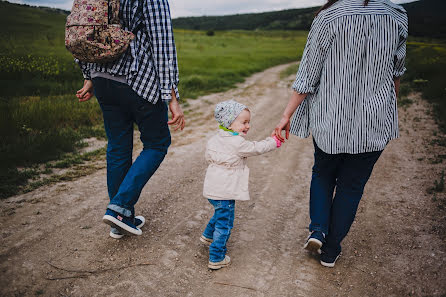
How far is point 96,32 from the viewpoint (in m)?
2.23

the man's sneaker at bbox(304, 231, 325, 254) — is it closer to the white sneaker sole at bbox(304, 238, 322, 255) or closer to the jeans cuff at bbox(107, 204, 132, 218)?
the white sneaker sole at bbox(304, 238, 322, 255)

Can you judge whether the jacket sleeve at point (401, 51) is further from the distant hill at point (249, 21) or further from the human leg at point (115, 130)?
the distant hill at point (249, 21)

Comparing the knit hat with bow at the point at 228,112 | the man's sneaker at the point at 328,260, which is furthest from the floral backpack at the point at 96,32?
the man's sneaker at the point at 328,260

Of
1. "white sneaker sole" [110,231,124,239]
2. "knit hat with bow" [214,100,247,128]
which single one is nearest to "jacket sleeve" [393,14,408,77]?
"knit hat with bow" [214,100,247,128]

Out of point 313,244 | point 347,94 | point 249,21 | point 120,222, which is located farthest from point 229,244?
point 249,21

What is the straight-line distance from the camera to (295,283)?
7.96 feet

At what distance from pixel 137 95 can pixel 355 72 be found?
1.62 metres

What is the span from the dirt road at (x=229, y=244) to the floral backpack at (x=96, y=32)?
164cm

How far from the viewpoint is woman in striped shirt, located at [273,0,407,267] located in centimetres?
207

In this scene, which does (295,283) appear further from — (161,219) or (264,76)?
(264,76)

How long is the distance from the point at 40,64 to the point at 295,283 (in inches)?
286

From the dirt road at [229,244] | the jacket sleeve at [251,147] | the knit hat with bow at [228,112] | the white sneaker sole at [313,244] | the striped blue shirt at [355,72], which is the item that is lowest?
the dirt road at [229,244]

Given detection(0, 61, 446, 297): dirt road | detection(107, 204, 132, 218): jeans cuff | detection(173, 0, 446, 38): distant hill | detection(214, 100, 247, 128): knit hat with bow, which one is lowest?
detection(0, 61, 446, 297): dirt road

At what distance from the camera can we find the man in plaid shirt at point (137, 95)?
2.37m
